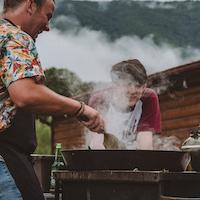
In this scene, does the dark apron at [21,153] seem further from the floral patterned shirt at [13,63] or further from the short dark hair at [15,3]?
the short dark hair at [15,3]

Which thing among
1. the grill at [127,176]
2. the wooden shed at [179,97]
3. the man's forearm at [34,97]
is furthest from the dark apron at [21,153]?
the wooden shed at [179,97]

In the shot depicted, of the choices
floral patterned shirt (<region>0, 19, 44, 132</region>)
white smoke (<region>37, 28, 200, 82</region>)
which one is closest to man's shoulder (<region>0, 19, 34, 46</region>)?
floral patterned shirt (<region>0, 19, 44, 132</region>)

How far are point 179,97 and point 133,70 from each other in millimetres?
4821

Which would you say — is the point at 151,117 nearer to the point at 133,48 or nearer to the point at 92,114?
the point at 92,114

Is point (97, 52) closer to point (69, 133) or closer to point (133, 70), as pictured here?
point (133, 70)

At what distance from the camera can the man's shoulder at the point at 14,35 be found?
2.28 m

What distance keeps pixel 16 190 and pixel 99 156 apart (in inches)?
30.1

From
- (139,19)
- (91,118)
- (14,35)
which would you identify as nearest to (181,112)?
(139,19)

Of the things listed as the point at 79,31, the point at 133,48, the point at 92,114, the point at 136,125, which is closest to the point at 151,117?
the point at 136,125

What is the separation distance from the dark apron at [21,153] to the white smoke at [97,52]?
4510 mm

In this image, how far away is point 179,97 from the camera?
9203 mm

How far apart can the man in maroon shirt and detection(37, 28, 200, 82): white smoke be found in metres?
2.23

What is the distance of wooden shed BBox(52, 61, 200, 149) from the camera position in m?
8.41

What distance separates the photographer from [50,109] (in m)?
2.25
